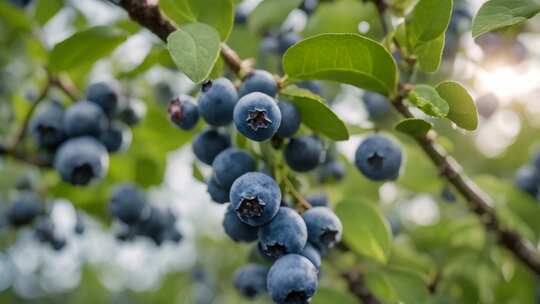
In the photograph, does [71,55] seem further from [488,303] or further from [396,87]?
[488,303]

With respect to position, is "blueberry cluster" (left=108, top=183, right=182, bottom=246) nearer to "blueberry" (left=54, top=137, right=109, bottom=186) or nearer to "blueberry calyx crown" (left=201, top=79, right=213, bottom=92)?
"blueberry" (left=54, top=137, right=109, bottom=186)

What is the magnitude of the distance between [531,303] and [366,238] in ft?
3.05

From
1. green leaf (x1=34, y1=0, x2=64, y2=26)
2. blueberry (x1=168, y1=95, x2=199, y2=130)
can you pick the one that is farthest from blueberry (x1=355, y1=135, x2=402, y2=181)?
green leaf (x1=34, y1=0, x2=64, y2=26)

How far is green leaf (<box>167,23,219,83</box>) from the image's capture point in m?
1.22

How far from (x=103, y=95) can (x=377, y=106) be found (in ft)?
3.39

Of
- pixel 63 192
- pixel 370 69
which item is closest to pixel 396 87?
pixel 370 69

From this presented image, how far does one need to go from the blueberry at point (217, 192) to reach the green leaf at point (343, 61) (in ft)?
1.04

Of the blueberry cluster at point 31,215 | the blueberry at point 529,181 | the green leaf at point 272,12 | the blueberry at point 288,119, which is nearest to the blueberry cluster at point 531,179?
the blueberry at point 529,181

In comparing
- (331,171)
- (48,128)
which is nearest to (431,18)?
(331,171)

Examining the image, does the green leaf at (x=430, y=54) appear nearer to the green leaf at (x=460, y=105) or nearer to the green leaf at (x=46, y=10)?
the green leaf at (x=460, y=105)

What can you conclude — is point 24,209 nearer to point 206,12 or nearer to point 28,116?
point 28,116

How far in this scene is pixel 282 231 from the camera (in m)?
1.25

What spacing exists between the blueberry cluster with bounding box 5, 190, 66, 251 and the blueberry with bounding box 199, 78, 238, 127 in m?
1.30

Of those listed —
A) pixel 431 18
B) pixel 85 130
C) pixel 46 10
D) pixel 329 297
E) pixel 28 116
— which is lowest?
pixel 329 297
